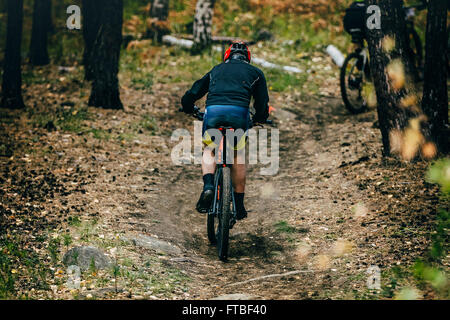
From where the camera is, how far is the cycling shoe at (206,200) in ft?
18.8

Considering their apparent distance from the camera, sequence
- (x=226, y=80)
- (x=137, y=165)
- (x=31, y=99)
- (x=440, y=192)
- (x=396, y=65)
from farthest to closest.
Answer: (x=31, y=99), (x=137, y=165), (x=396, y=65), (x=440, y=192), (x=226, y=80)

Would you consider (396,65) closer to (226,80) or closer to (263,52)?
(226,80)

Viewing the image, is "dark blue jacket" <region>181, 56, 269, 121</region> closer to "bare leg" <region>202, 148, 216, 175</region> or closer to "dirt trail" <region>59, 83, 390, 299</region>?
"bare leg" <region>202, 148, 216, 175</region>

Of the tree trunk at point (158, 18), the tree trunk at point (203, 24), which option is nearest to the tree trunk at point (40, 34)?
the tree trunk at point (158, 18)

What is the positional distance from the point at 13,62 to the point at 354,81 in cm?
744

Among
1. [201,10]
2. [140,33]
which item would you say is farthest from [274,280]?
[140,33]

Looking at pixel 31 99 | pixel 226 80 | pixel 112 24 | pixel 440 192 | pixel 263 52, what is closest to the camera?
pixel 226 80

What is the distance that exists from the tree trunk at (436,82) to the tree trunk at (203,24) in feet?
30.3

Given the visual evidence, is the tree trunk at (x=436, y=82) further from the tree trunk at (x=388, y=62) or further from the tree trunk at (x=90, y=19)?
the tree trunk at (x=90, y=19)

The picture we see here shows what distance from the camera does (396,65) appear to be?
25.5 feet

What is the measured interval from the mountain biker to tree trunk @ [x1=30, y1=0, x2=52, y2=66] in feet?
36.4

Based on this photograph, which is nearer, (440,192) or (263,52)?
(440,192)

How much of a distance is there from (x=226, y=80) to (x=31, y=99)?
7.81m

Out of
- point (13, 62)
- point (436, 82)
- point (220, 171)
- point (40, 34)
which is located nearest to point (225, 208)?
point (220, 171)
